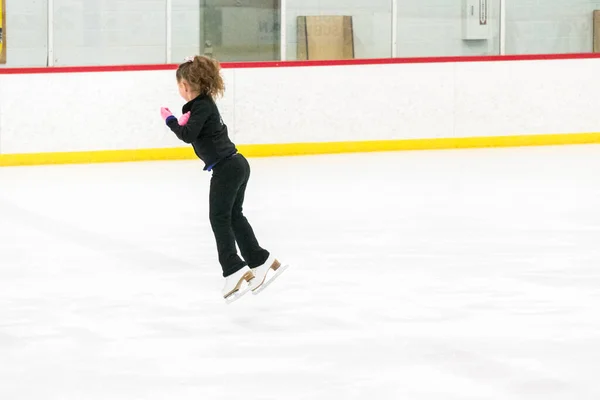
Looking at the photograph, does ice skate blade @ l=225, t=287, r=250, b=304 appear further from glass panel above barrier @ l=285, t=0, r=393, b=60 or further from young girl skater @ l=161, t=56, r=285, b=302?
glass panel above barrier @ l=285, t=0, r=393, b=60

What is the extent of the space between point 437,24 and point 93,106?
11.8 feet

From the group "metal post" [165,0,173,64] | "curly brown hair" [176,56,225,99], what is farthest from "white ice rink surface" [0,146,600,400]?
"metal post" [165,0,173,64]

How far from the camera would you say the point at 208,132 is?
4941 millimetres

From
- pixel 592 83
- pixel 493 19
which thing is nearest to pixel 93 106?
pixel 493 19

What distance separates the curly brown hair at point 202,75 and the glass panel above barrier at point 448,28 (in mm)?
7531

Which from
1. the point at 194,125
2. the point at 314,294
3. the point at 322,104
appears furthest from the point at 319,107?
the point at 194,125

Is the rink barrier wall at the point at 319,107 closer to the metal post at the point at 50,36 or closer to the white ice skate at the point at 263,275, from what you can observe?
the metal post at the point at 50,36

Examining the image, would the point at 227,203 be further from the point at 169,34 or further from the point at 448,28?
the point at 448,28

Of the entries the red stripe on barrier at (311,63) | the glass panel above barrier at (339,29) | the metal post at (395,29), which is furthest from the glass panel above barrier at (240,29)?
the metal post at (395,29)

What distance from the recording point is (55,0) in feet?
36.4

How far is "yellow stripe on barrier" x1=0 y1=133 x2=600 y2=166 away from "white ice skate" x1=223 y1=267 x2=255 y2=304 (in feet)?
19.6

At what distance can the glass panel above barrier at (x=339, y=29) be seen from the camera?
12.0 m

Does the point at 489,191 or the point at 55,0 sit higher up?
the point at 55,0

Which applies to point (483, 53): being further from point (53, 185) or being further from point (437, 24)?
point (53, 185)
